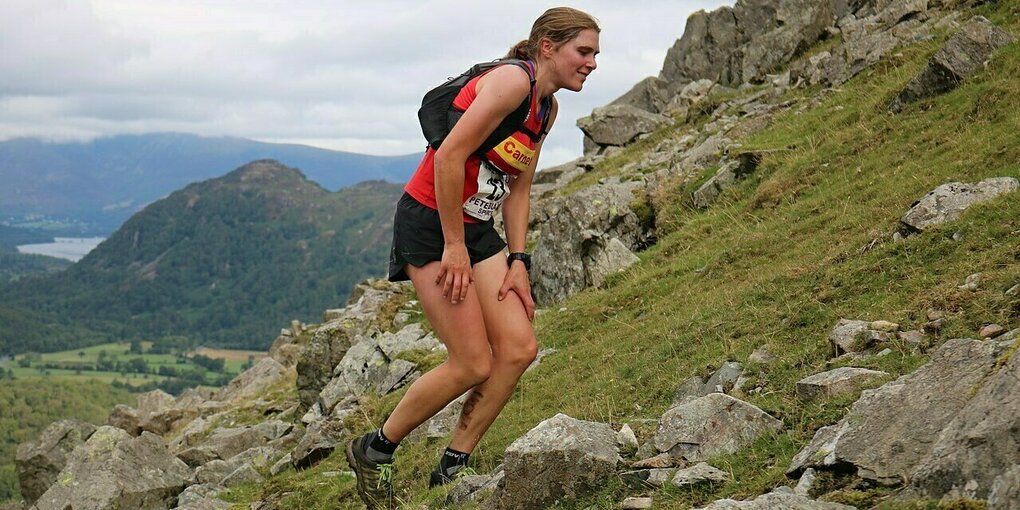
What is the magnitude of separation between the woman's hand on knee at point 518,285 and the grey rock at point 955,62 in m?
11.9

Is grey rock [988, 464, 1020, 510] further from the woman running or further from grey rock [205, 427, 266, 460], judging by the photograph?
grey rock [205, 427, 266, 460]

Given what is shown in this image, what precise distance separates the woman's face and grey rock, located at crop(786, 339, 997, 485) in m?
3.02

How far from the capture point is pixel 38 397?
16825cm

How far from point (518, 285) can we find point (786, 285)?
Result: 14.8 ft

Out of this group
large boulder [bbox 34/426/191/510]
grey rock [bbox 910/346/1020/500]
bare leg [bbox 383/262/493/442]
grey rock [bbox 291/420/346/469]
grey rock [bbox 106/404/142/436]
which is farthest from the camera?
grey rock [bbox 106/404/142/436]

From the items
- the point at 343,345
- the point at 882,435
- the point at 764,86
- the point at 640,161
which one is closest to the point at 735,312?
the point at 882,435

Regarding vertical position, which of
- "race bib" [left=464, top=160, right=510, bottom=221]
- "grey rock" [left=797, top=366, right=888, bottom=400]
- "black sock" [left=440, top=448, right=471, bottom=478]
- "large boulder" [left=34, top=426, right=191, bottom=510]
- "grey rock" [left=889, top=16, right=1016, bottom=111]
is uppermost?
"grey rock" [left=889, top=16, right=1016, bottom=111]

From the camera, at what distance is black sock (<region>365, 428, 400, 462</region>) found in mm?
7750

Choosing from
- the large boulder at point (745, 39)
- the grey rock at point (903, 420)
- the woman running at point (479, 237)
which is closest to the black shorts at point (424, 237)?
the woman running at point (479, 237)

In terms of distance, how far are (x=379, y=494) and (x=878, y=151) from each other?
10909 millimetres

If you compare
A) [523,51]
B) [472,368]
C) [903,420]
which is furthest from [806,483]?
[523,51]

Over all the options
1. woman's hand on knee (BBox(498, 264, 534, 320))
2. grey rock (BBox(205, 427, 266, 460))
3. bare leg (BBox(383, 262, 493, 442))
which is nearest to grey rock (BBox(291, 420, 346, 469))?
grey rock (BBox(205, 427, 266, 460))

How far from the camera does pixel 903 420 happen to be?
17.0 feet

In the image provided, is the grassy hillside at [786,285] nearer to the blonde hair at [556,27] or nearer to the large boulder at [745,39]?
the blonde hair at [556,27]
